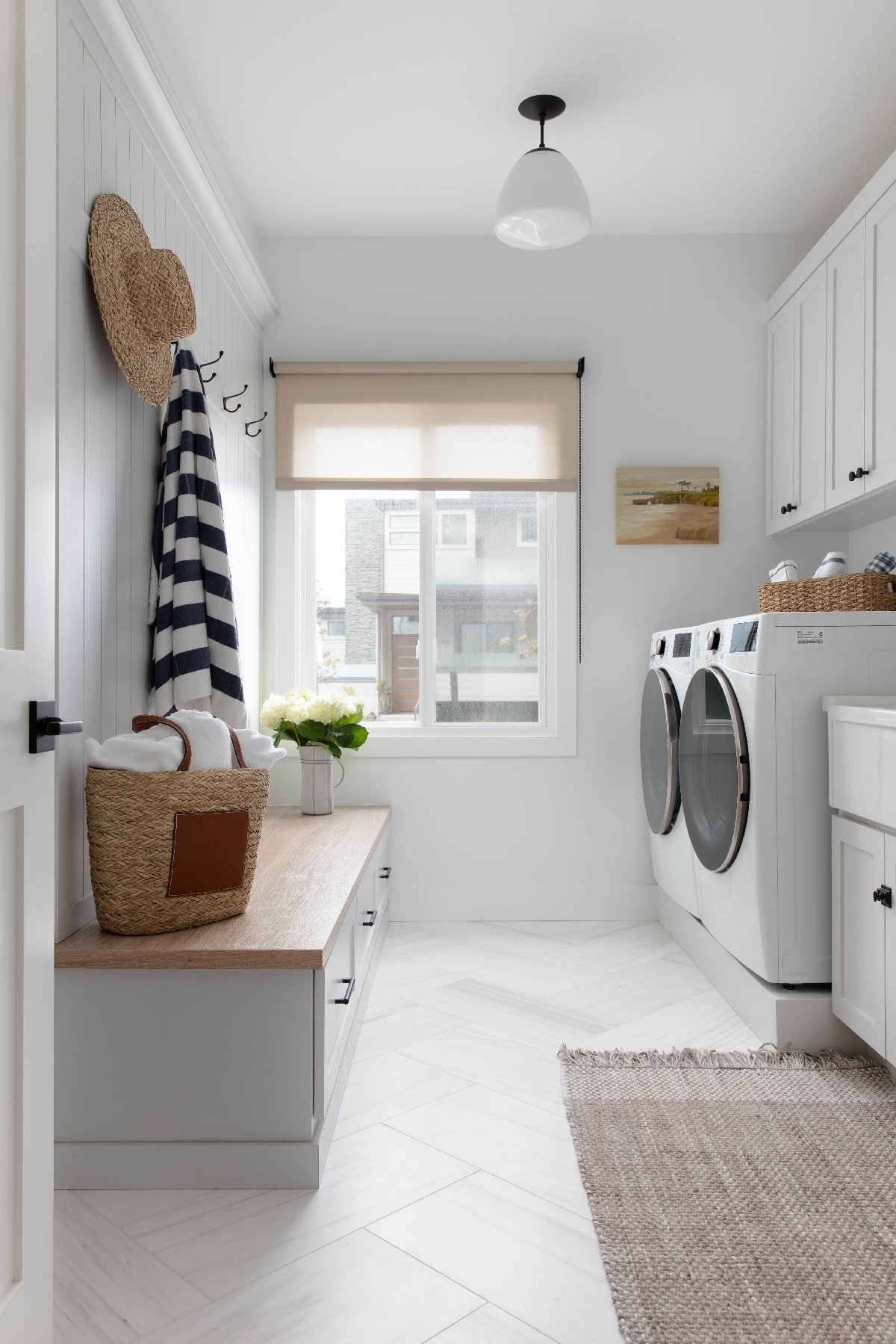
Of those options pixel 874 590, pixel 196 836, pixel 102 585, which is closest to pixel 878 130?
pixel 874 590

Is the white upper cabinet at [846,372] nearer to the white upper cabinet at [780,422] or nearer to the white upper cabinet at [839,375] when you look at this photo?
the white upper cabinet at [839,375]

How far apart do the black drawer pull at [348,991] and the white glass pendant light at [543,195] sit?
6.62 ft

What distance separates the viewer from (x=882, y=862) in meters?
1.88

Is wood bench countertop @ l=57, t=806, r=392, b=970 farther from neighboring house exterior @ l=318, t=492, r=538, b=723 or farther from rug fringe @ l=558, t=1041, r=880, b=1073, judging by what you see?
neighboring house exterior @ l=318, t=492, r=538, b=723

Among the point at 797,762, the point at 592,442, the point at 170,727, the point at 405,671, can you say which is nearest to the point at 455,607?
the point at 405,671

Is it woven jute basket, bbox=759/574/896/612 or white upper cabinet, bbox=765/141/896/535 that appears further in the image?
white upper cabinet, bbox=765/141/896/535

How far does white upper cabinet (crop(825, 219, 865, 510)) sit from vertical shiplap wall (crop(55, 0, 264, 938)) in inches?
72.9

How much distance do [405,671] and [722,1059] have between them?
5.98ft

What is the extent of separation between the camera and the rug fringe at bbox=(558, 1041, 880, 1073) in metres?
2.09

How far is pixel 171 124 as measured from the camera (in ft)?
7.23

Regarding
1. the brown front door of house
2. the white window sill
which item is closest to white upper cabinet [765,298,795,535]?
the white window sill

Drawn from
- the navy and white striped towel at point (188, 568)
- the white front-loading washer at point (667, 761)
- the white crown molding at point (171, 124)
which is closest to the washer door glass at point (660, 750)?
the white front-loading washer at point (667, 761)

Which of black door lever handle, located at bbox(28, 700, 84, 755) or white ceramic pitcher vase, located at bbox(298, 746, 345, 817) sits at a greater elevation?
black door lever handle, located at bbox(28, 700, 84, 755)

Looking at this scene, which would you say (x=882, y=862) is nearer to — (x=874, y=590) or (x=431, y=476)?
(x=874, y=590)
